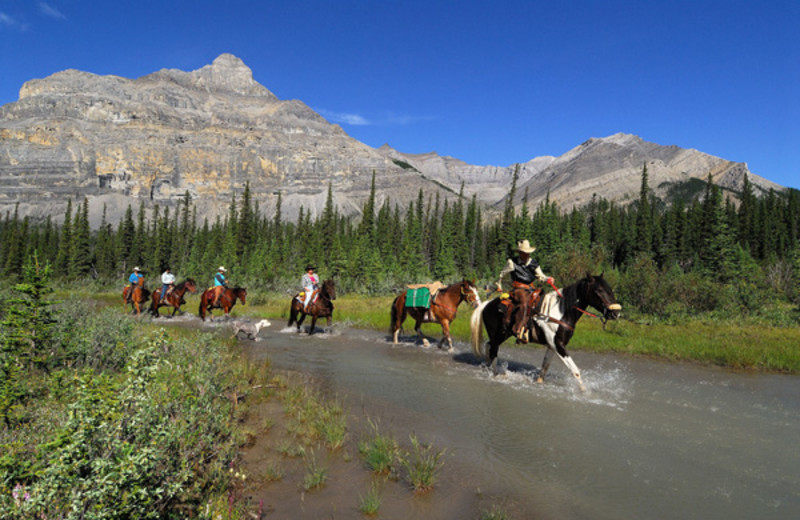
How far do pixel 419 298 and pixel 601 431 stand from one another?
391 inches

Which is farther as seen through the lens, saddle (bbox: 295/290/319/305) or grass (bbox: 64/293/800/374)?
saddle (bbox: 295/290/319/305)

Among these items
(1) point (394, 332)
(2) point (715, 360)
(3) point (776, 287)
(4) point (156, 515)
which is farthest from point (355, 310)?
(3) point (776, 287)

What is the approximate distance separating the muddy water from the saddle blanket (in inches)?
136

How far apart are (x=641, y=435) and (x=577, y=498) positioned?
2.87 m

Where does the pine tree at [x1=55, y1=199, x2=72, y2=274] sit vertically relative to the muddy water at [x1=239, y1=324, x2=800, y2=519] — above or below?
below

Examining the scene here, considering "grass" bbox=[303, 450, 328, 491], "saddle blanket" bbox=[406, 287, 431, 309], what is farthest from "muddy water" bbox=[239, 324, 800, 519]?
"saddle blanket" bbox=[406, 287, 431, 309]

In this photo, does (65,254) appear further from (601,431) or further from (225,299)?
(601,431)

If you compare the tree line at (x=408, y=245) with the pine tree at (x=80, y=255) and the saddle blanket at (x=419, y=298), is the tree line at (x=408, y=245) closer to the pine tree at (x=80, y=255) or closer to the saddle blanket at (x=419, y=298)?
the pine tree at (x=80, y=255)

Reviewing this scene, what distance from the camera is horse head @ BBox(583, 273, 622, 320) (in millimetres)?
9703

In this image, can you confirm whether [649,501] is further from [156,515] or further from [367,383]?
[367,383]

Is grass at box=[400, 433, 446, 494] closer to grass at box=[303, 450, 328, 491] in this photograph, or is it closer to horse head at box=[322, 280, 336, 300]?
grass at box=[303, 450, 328, 491]

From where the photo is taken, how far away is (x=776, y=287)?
33344 mm

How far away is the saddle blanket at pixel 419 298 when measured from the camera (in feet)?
54.3

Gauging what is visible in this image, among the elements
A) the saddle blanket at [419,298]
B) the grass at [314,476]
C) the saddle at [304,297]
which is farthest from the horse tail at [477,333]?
the saddle at [304,297]
